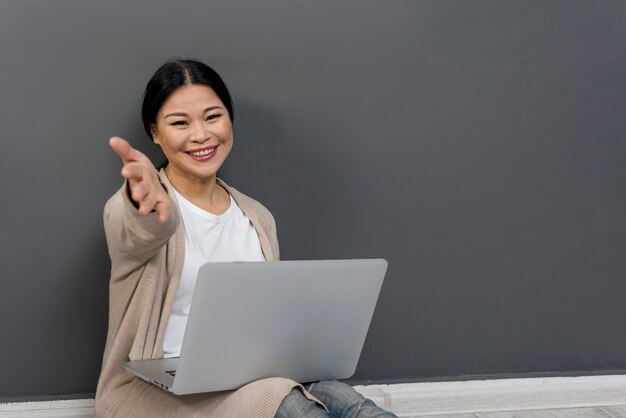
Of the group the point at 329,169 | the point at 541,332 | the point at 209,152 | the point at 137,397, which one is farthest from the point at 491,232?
the point at 137,397

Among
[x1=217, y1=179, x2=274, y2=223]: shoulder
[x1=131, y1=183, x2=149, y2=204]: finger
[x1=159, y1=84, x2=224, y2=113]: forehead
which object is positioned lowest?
[x1=217, y1=179, x2=274, y2=223]: shoulder

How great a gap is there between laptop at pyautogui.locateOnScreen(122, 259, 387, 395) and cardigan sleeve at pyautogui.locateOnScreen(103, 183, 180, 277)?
172 millimetres

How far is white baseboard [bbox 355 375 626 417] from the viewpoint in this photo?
6.84 ft

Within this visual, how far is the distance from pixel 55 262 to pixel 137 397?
49cm

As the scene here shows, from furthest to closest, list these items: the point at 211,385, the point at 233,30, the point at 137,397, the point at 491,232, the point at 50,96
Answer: the point at 491,232 → the point at 233,30 → the point at 50,96 → the point at 137,397 → the point at 211,385

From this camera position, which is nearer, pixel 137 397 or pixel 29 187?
pixel 137 397

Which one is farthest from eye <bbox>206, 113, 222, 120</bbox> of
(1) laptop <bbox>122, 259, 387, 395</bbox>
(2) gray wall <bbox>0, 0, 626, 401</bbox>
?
(1) laptop <bbox>122, 259, 387, 395</bbox>

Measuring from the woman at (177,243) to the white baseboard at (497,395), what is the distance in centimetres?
58

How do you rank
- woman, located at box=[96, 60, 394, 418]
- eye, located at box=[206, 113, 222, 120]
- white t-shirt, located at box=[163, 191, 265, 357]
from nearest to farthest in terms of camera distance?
woman, located at box=[96, 60, 394, 418] → white t-shirt, located at box=[163, 191, 265, 357] → eye, located at box=[206, 113, 222, 120]

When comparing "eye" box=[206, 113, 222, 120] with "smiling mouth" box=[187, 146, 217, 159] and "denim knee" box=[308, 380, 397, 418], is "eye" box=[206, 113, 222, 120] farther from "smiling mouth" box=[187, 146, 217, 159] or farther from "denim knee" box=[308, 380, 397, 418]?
"denim knee" box=[308, 380, 397, 418]

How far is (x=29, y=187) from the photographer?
179 cm

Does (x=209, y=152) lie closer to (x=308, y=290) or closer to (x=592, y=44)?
(x=308, y=290)

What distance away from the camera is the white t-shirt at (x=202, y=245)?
1.57m

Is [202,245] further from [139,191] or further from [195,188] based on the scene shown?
[139,191]
